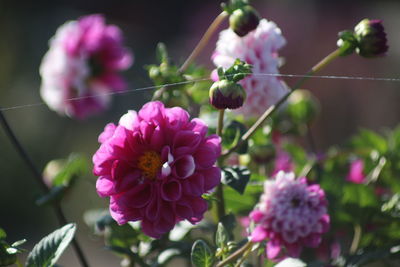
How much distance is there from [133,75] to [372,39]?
222 centimetres

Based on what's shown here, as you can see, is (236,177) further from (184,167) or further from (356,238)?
(356,238)

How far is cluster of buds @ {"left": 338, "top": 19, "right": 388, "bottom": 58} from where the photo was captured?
572 millimetres

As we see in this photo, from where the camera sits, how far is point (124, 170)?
50 cm

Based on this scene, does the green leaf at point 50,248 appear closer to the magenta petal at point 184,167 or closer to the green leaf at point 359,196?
the magenta petal at point 184,167

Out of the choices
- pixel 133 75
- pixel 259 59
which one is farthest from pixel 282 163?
pixel 133 75

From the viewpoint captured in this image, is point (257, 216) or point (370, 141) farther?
point (370, 141)

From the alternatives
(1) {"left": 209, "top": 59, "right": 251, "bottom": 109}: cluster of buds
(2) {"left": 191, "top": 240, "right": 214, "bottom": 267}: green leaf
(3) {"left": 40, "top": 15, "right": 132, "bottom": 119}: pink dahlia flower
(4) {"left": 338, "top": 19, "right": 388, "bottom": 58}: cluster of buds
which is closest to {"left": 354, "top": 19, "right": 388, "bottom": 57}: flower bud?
(4) {"left": 338, "top": 19, "right": 388, "bottom": 58}: cluster of buds

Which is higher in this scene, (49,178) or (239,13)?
(239,13)

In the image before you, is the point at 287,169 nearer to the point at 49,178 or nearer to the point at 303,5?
the point at 49,178

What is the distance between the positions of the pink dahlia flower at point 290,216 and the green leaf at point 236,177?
0.15 ft

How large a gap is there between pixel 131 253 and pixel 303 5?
2894 millimetres

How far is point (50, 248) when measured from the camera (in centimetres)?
50

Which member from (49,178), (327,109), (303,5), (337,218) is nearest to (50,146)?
(327,109)

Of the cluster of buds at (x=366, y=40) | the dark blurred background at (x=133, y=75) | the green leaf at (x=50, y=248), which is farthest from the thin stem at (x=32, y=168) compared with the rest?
the dark blurred background at (x=133, y=75)
